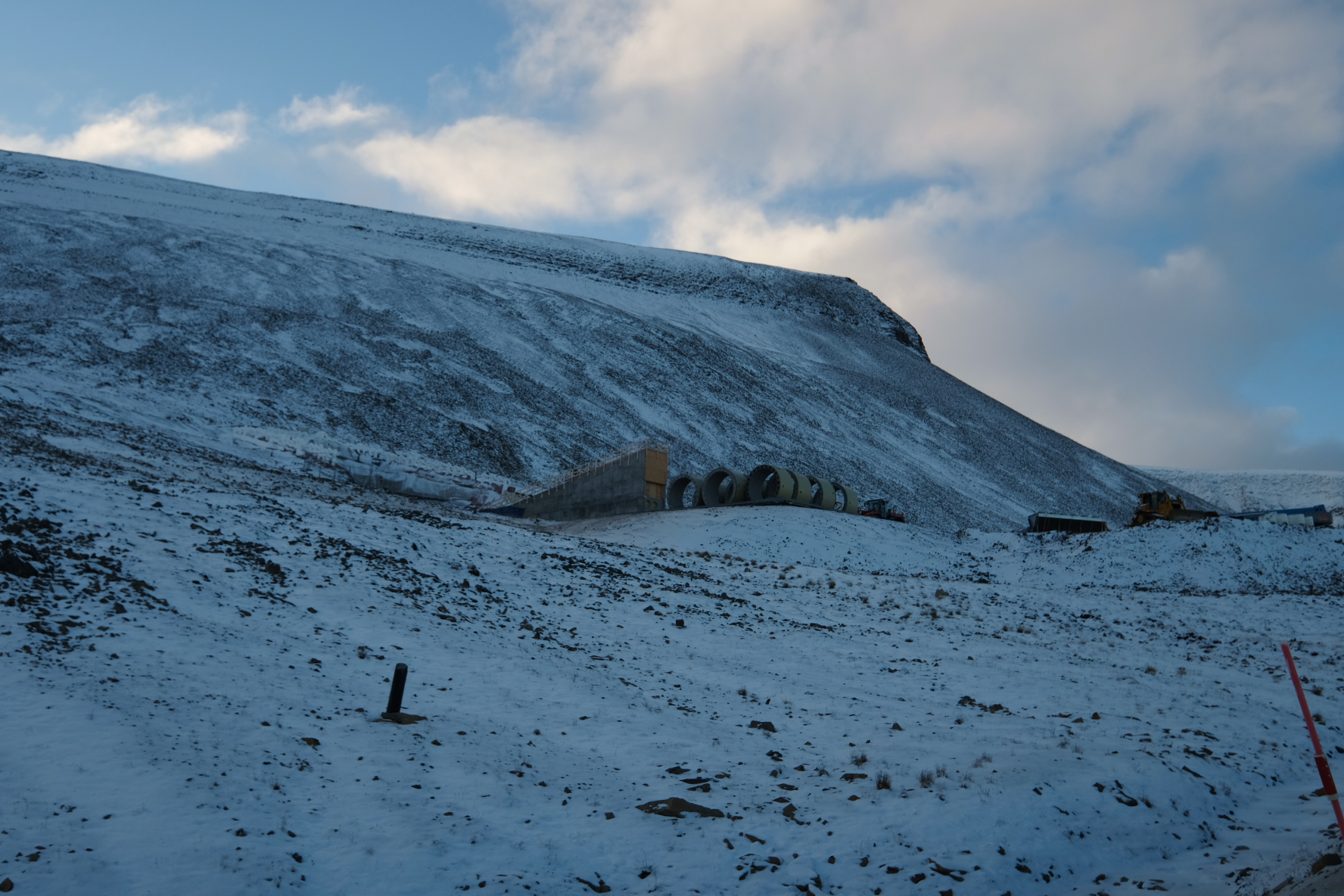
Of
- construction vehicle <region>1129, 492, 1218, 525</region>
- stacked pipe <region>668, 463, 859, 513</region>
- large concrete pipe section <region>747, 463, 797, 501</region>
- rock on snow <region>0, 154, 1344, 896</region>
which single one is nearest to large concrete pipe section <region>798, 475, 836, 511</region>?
stacked pipe <region>668, 463, 859, 513</region>

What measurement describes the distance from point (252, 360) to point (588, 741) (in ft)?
118

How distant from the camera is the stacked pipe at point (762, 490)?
31.7 meters

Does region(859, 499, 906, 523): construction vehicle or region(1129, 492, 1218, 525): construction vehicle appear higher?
region(1129, 492, 1218, 525): construction vehicle

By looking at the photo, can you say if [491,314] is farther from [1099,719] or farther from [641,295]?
[1099,719]

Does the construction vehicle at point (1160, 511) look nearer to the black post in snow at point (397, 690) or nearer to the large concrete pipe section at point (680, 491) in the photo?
the large concrete pipe section at point (680, 491)

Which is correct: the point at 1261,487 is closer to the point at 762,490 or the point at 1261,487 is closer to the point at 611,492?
the point at 762,490

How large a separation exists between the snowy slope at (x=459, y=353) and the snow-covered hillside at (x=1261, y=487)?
23920 millimetres

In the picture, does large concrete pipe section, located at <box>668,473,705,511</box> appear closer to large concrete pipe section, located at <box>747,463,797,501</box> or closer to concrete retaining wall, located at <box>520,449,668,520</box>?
concrete retaining wall, located at <box>520,449,668,520</box>

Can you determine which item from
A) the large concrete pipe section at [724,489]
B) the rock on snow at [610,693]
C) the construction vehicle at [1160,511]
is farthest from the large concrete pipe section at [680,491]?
the construction vehicle at [1160,511]

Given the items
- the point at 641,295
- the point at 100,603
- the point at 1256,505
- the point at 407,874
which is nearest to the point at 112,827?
the point at 407,874

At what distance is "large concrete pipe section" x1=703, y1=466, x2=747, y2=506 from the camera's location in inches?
1288

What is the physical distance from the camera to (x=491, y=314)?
5503 centimetres

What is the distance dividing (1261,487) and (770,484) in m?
82.3

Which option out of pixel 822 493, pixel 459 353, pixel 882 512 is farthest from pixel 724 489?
pixel 459 353
